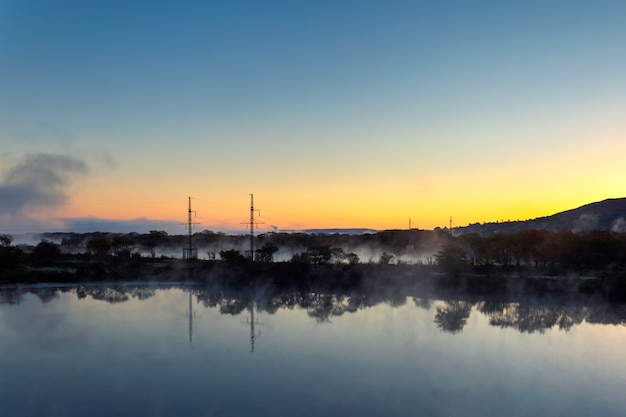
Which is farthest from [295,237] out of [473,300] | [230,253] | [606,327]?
[606,327]

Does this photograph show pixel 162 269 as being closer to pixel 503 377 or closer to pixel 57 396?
pixel 57 396

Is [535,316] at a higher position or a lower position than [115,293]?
lower

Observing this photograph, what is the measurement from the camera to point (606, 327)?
15.8m

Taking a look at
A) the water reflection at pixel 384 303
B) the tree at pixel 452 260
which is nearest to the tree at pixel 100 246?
the water reflection at pixel 384 303

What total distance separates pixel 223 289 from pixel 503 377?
16824mm

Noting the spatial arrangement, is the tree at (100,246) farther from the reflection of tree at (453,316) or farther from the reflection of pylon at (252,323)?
the reflection of tree at (453,316)

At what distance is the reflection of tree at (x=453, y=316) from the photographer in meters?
15.6

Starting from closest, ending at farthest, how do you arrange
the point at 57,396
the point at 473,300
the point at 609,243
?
the point at 57,396 → the point at 473,300 → the point at 609,243

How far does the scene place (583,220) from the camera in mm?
66938

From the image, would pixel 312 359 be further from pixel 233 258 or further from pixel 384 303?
pixel 233 258

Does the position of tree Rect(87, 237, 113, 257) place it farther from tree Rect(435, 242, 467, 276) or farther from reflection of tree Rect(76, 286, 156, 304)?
tree Rect(435, 242, 467, 276)

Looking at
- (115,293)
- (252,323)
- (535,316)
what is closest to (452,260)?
(535,316)

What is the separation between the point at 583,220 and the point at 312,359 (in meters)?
66.7

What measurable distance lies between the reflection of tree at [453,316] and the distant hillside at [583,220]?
47254 millimetres
